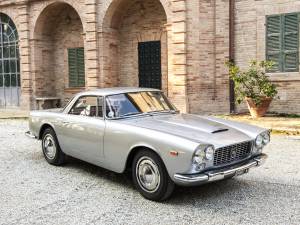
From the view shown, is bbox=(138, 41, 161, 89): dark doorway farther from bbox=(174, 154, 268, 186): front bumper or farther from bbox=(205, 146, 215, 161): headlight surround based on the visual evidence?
bbox=(205, 146, 215, 161): headlight surround

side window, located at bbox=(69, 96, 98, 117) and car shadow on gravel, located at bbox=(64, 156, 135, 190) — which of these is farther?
side window, located at bbox=(69, 96, 98, 117)

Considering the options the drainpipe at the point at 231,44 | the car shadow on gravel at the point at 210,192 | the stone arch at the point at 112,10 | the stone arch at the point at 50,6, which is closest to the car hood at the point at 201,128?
the car shadow on gravel at the point at 210,192

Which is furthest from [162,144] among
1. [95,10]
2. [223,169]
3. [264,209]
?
[95,10]

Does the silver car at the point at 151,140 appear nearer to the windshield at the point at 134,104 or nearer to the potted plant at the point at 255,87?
the windshield at the point at 134,104

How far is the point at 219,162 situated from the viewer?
15.4 feet

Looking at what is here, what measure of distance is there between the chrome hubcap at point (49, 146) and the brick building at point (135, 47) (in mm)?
7120

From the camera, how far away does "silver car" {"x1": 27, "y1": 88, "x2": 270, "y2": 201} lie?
4.51 metres

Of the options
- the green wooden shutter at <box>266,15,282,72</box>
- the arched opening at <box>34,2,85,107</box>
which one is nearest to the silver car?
the green wooden shutter at <box>266,15,282,72</box>

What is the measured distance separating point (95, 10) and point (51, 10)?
10.2ft

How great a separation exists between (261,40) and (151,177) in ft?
31.2

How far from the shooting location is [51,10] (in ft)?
58.4

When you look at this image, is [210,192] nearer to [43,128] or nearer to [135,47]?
[43,128]

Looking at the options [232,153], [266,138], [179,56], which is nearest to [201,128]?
[232,153]

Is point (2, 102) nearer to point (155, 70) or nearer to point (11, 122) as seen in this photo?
point (11, 122)
